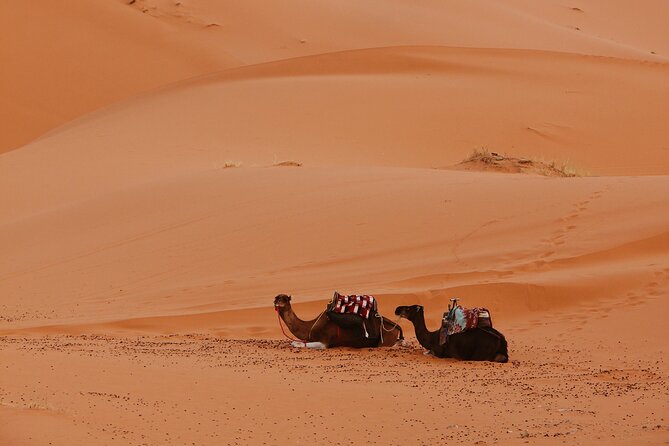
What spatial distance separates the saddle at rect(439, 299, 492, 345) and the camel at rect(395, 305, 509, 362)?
0.04m

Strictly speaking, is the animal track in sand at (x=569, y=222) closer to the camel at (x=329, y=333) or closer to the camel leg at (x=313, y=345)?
the camel at (x=329, y=333)

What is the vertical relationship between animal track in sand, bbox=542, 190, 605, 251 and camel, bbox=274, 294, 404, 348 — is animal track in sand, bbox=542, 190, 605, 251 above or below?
above

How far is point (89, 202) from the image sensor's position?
22.4m

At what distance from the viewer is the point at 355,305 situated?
40.8ft

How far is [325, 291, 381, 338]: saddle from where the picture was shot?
1241 cm

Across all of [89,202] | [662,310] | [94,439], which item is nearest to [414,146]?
[89,202]

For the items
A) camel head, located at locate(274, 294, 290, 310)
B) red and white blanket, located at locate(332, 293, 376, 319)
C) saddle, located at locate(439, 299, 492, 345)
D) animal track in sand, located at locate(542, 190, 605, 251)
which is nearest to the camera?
saddle, located at locate(439, 299, 492, 345)

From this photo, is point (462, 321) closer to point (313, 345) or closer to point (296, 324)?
point (313, 345)

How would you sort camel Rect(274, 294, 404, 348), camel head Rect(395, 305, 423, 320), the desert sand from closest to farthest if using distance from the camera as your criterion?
1. the desert sand
2. camel head Rect(395, 305, 423, 320)
3. camel Rect(274, 294, 404, 348)

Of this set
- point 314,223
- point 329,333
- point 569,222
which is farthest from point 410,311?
point 314,223

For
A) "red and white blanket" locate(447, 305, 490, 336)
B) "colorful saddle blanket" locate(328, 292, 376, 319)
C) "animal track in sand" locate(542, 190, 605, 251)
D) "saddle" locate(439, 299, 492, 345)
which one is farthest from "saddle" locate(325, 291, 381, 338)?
"animal track in sand" locate(542, 190, 605, 251)

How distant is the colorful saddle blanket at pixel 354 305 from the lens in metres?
12.4

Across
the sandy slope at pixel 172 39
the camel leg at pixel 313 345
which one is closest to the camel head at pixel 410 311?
the camel leg at pixel 313 345

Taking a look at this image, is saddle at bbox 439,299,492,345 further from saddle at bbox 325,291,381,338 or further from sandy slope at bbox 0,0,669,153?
sandy slope at bbox 0,0,669,153
